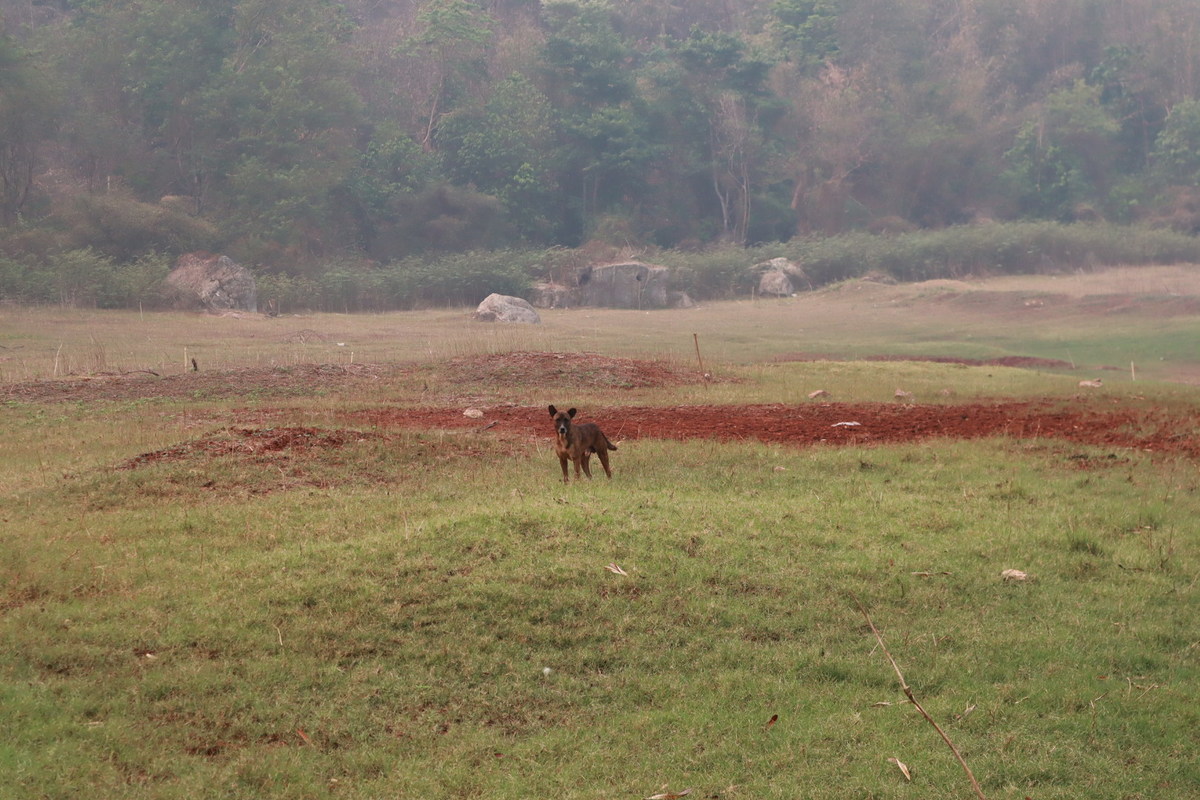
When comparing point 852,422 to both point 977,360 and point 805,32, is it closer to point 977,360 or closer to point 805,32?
point 977,360

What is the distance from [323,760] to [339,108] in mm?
51810

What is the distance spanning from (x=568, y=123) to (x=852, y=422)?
47283 mm

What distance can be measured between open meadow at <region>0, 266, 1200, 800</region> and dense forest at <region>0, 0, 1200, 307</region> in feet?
115

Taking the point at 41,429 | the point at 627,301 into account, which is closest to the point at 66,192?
the point at 627,301

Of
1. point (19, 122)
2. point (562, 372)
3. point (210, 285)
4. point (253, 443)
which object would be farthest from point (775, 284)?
point (253, 443)

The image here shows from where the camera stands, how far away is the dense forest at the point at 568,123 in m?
48.9

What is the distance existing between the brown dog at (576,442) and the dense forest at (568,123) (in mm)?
35913

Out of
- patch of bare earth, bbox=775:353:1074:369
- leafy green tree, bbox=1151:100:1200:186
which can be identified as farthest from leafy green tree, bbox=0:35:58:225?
leafy green tree, bbox=1151:100:1200:186

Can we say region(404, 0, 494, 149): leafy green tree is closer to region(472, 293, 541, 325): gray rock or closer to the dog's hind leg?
region(472, 293, 541, 325): gray rock

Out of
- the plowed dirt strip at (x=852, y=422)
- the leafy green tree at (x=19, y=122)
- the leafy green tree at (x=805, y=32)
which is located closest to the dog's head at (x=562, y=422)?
the plowed dirt strip at (x=852, y=422)

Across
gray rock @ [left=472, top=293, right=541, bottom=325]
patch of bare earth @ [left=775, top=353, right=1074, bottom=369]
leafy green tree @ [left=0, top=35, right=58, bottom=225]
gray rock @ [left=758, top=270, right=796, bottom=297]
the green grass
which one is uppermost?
leafy green tree @ [left=0, top=35, right=58, bottom=225]

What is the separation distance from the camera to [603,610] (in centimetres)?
718

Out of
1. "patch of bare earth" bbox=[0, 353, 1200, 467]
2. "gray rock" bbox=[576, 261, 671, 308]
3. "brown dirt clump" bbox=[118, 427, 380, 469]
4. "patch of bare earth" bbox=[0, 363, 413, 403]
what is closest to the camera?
"brown dirt clump" bbox=[118, 427, 380, 469]

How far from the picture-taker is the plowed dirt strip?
44.3 feet
